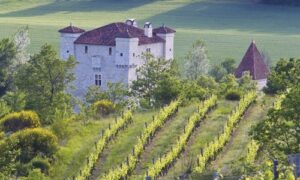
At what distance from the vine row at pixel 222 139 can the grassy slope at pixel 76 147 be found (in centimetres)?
469

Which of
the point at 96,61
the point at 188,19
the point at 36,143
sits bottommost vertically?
the point at 188,19

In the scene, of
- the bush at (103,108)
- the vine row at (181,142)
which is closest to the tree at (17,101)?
the bush at (103,108)

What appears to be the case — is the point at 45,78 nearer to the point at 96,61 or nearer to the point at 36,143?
the point at 36,143

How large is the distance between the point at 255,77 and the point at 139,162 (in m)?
55.4

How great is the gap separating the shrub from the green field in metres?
79.4

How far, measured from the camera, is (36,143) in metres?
40.0

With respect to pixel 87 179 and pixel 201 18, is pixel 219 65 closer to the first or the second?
pixel 201 18

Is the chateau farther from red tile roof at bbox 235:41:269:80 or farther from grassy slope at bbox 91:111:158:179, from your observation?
grassy slope at bbox 91:111:158:179

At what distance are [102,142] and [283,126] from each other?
1031 cm

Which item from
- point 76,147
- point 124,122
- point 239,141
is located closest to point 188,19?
point 124,122

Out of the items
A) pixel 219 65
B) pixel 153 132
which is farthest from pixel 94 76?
pixel 153 132

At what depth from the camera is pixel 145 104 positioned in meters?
53.0

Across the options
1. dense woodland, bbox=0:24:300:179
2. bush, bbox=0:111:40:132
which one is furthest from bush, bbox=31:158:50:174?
bush, bbox=0:111:40:132

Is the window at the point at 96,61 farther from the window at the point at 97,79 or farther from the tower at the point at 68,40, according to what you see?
the tower at the point at 68,40
